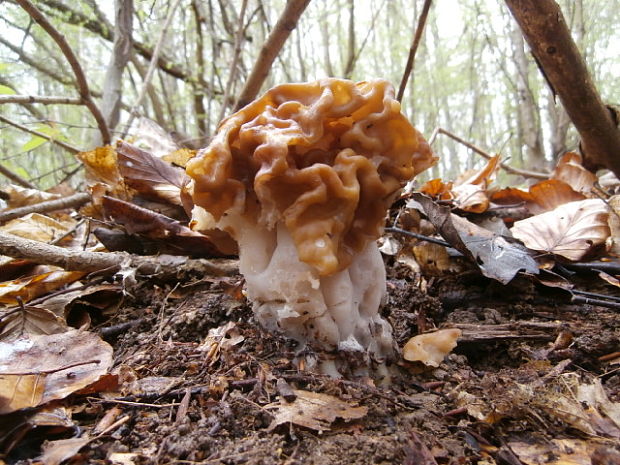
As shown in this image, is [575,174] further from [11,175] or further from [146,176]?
[11,175]

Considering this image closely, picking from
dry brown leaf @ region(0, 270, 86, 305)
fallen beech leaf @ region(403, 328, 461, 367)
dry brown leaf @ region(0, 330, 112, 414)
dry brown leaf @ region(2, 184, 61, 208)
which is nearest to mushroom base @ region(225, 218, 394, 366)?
fallen beech leaf @ region(403, 328, 461, 367)

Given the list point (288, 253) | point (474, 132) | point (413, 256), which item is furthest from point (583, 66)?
point (474, 132)

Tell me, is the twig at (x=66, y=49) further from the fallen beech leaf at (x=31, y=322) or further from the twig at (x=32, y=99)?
the fallen beech leaf at (x=31, y=322)

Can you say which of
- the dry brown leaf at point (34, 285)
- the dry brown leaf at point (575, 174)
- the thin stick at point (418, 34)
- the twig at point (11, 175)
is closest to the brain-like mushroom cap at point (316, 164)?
the dry brown leaf at point (34, 285)

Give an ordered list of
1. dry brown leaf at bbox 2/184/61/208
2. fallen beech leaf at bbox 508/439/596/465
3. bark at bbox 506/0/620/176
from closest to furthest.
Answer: fallen beech leaf at bbox 508/439/596/465
bark at bbox 506/0/620/176
dry brown leaf at bbox 2/184/61/208

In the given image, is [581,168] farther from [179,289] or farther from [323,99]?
[179,289]

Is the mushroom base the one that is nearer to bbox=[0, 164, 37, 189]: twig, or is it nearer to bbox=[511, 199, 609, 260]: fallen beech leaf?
bbox=[511, 199, 609, 260]: fallen beech leaf
